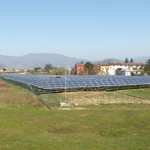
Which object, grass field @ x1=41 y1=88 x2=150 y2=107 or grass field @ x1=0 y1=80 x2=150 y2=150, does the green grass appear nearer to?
grass field @ x1=0 y1=80 x2=150 y2=150

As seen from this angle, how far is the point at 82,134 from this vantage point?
20656 mm

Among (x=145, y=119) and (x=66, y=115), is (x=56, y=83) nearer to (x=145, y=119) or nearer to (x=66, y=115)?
(x=66, y=115)

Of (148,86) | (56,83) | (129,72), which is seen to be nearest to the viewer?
(56,83)

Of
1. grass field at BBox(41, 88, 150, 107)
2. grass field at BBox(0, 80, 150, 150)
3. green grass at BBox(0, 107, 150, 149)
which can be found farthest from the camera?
grass field at BBox(41, 88, 150, 107)

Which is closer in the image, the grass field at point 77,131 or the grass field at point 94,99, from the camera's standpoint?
the grass field at point 77,131

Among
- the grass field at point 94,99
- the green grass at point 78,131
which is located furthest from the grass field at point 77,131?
the grass field at point 94,99

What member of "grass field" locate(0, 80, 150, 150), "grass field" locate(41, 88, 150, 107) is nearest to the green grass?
"grass field" locate(0, 80, 150, 150)

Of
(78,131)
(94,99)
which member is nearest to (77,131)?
(78,131)

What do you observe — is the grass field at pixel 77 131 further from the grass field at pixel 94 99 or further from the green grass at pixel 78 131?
the grass field at pixel 94 99

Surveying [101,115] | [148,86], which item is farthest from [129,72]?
[101,115]

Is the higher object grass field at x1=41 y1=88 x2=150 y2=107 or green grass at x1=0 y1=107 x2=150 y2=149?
grass field at x1=41 y1=88 x2=150 y2=107

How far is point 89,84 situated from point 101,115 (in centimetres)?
3066

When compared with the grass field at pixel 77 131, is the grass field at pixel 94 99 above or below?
above

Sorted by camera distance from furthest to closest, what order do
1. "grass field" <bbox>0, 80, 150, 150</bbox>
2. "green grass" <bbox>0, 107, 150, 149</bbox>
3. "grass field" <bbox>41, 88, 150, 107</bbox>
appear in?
"grass field" <bbox>41, 88, 150, 107</bbox> < "green grass" <bbox>0, 107, 150, 149</bbox> < "grass field" <bbox>0, 80, 150, 150</bbox>
